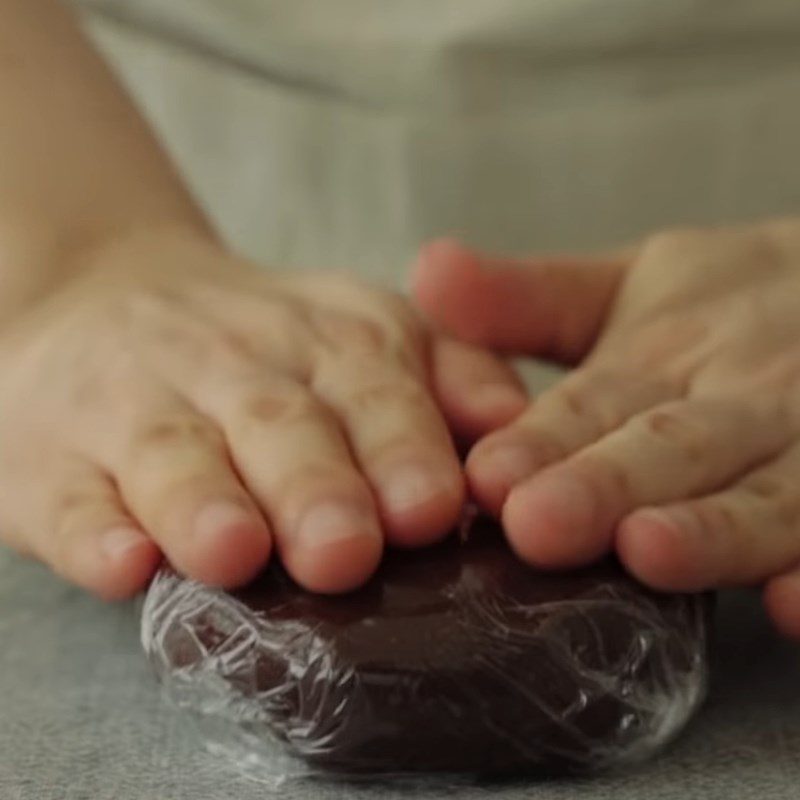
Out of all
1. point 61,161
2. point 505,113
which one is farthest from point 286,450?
point 505,113

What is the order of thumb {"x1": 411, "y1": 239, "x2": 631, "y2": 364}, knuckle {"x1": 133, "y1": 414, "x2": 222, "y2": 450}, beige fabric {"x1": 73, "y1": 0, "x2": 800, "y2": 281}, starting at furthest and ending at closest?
beige fabric {"x1": 73, "y1": 0, "x2": 800, "y2": 281} → thumb {"x1": 411, "y1": 239, "x2": 631, "y2": 364} → knuckle {"x1": 133, "y1": 414, "x2": 222, "y2": 450}

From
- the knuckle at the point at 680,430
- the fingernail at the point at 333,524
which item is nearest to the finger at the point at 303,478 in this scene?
the fingernail at the point at 333,524

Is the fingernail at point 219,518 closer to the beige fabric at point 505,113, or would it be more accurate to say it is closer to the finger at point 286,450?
the finger at point 286,450

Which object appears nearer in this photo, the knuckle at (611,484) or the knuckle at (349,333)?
the knuckle at (611,484)

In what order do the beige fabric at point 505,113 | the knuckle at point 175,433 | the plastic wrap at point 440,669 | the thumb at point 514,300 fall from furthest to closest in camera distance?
the beige fabric at point 505,113
the thumb at point 514,300
the knuckle at point 175,433
the plastic wrap at point 440,669

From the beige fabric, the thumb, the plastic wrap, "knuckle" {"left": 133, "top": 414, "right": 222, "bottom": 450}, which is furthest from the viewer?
the beige fabric

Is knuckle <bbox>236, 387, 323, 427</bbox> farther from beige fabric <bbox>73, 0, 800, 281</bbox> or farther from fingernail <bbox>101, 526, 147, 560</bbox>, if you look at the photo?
beige fabric <bbox>73, 0, 800, 281</bbox>

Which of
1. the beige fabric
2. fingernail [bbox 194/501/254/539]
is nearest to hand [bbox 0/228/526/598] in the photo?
fingernail [bbox 194/501/254/539]
